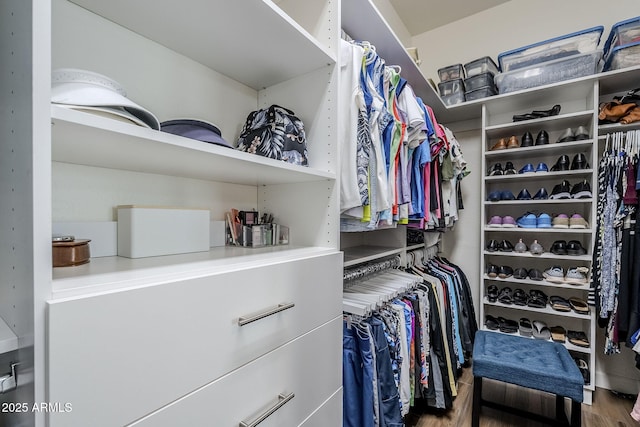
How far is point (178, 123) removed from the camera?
755 millimetres

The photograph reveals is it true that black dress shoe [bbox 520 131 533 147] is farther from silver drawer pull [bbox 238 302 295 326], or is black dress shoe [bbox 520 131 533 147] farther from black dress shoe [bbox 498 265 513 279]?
silver drawer pull [bbox 238 302 295 326]

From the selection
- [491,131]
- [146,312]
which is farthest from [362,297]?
[491,131]

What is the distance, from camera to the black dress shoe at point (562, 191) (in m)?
1.92

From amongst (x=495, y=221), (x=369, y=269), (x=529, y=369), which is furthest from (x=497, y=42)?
(x=529, y=369)

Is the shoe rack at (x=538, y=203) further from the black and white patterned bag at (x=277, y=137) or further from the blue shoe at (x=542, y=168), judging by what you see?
the black and white patterned bag at (x=277, y=137)

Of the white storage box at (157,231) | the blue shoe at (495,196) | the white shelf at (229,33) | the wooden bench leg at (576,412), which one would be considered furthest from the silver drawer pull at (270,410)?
the blue shoe at (495,196)

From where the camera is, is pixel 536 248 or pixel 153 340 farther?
pixel 536 248

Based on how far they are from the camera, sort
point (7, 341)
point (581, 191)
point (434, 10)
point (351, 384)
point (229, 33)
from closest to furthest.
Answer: point (7, 341) < point (229, 33) < point (351, 384) < point (581, 191) < point (434, 10)

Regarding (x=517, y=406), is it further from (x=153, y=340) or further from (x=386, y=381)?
(x=153, y=340)

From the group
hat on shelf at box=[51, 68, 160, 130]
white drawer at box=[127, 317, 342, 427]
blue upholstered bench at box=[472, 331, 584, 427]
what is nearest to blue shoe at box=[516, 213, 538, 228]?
blue upholstered bench at box=[472, 331, 584, 427]

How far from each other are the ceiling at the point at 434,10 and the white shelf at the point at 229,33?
1.92m

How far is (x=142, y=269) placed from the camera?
1.85 feet

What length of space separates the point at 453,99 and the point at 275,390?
Answer: 7.97 ft

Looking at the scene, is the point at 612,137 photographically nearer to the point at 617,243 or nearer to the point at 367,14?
the point at 617,243
